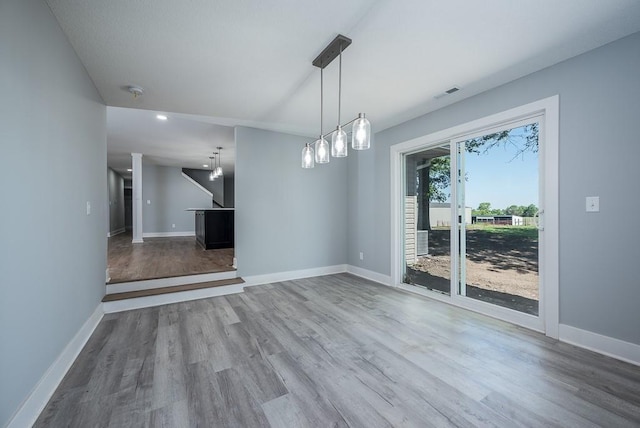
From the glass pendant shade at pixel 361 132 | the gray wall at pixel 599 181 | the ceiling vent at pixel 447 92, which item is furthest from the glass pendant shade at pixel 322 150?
the gray wall at pixel 599 181

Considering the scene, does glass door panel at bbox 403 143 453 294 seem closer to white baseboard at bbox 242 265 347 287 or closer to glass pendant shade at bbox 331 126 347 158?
white baseboard at bbox 242 265 347 287

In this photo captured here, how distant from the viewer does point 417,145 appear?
3.55 metres

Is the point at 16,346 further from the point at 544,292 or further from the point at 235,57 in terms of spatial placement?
the point at 544,292

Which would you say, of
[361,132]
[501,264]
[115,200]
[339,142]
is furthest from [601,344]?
[115,200]

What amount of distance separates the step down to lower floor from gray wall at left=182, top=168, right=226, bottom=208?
20.7ft

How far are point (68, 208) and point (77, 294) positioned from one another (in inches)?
29.0

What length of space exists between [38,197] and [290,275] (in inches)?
127

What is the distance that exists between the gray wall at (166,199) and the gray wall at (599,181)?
9.22 m

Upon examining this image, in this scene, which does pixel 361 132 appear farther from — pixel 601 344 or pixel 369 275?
pixel 369 275

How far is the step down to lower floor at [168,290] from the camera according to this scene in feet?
9.80

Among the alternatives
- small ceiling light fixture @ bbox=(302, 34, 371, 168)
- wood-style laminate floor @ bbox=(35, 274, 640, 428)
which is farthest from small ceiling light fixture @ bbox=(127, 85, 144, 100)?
wood-style laminate floor @ bbox=(35, 274, 640, 428)

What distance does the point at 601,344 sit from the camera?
2.03 meters

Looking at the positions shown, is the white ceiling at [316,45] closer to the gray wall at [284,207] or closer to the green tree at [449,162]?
the green tree at [449,162]

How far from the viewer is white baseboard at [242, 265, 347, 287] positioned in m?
3.99
